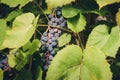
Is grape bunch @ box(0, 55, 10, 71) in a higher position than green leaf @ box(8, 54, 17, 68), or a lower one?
lower

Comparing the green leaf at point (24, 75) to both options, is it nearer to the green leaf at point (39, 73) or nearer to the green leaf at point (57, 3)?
the green leaf at point (39, 73)

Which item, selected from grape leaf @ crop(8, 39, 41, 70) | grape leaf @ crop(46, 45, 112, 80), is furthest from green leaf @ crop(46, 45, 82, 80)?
grape leaf @ crop(8, 39, 41, 70)

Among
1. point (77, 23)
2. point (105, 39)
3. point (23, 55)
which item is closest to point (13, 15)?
point (23, 55)

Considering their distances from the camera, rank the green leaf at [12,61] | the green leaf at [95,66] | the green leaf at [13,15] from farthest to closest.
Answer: the green leaf at [13,15]
the green leaf at [12,61]
the green leaf at [95,66]

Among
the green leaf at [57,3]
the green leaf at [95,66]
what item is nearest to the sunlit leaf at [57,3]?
the green leaf at [57,3]

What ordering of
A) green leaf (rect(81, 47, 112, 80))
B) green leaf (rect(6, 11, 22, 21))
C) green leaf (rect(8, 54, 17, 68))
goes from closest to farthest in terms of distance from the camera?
green leaf (rect(81, 47, 112, 80)) < green leaf (rect(8, 54, 17, 68)) < green leaf (rect(6, 11, 22, 21))

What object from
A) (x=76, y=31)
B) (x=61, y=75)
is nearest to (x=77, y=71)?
(x=61, y=75)

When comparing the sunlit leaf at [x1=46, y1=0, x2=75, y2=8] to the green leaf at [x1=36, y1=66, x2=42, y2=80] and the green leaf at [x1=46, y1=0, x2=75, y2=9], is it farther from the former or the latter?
the green leaf at [x1=36, y1=66, x2=42, y2=80]
